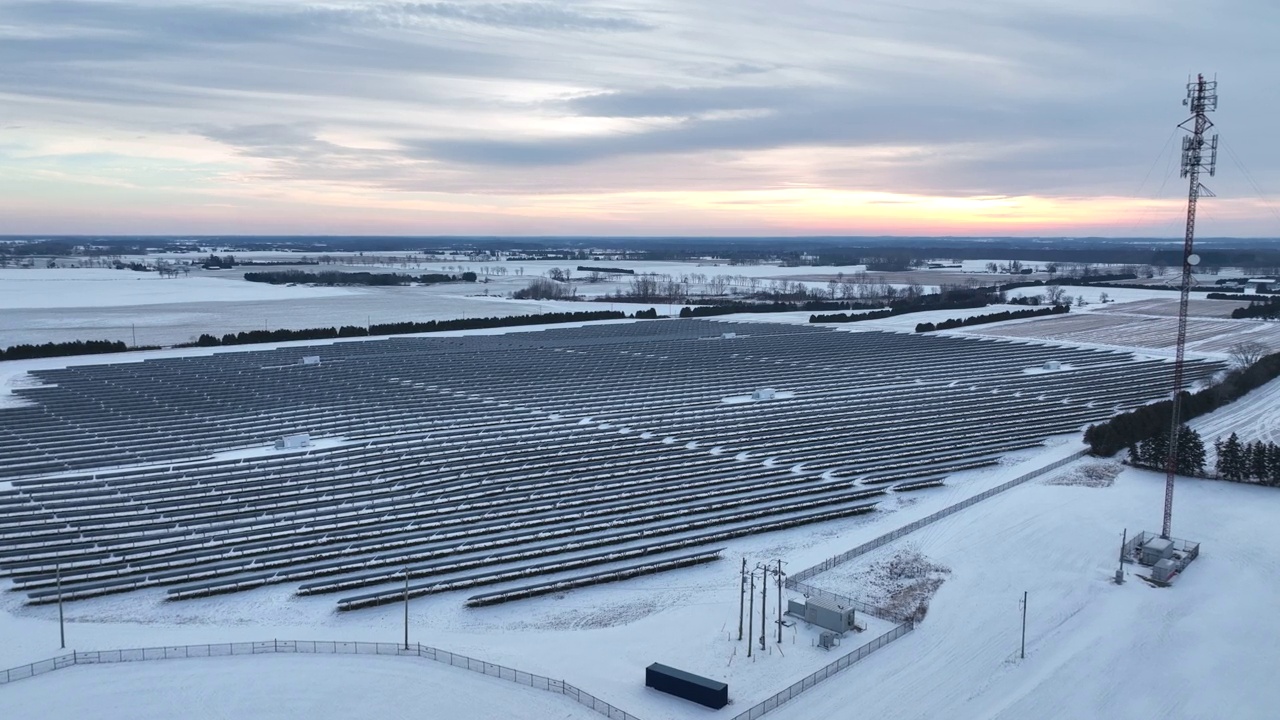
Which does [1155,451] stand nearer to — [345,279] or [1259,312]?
[1259,312]

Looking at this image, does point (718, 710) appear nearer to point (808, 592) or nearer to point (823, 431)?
point (808, 592)

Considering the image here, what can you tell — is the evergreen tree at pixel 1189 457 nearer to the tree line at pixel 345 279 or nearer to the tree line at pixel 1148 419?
the tree line at pixel 1148 419

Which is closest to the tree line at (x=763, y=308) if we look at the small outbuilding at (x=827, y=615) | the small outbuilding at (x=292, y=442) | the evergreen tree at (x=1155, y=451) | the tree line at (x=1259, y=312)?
the tree line at (x=1259, y=312)

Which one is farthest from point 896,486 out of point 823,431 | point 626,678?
point 626,678

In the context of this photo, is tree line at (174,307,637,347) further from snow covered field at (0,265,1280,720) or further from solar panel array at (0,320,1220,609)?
snow covered field at (0,265,1280,720)

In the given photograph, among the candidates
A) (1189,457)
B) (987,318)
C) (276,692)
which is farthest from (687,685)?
(987,318)

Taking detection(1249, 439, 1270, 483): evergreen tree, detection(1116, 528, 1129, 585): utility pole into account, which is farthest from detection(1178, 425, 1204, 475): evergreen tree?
detection(1116, 528, 1129, 585): utility pole
